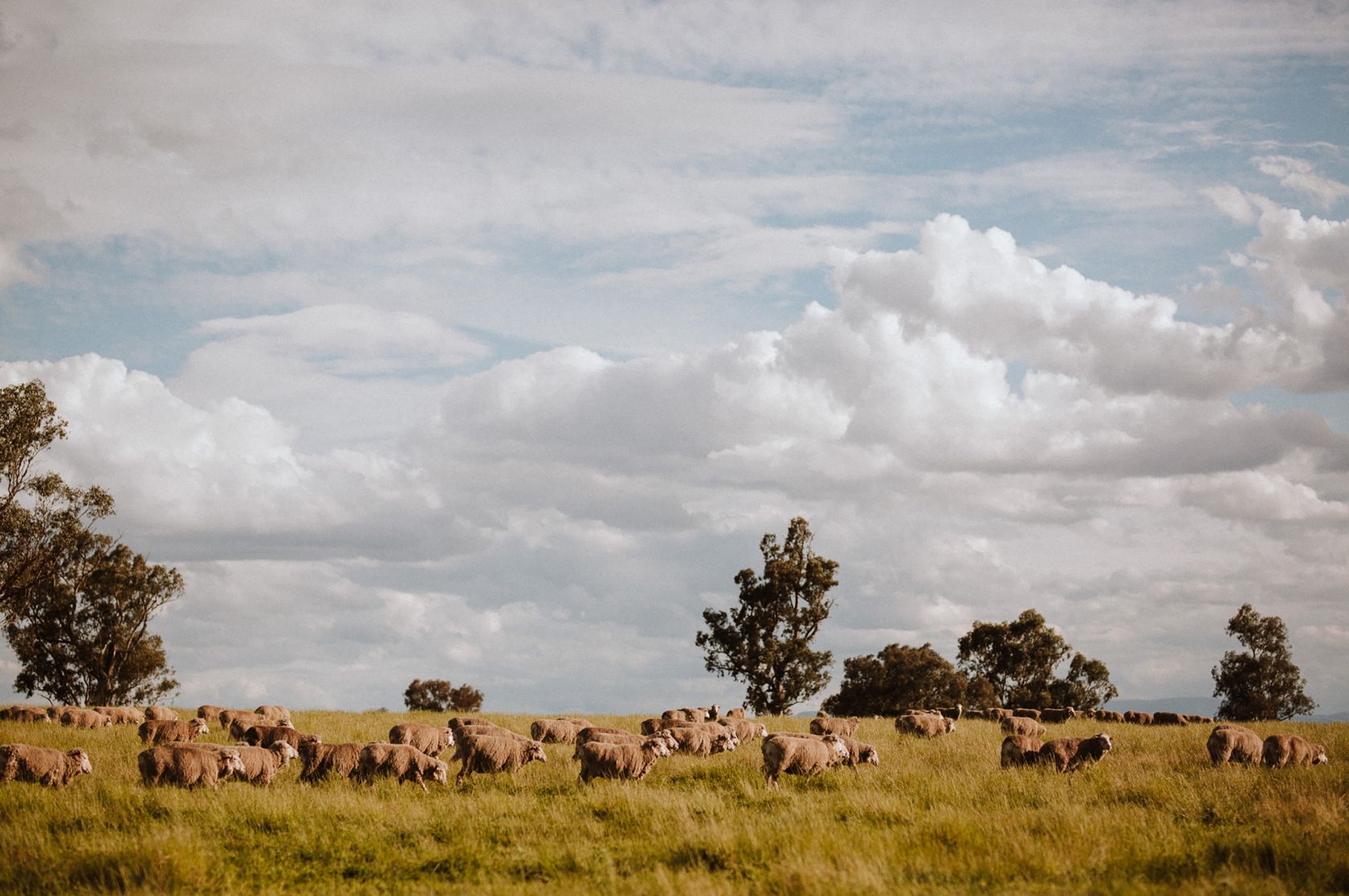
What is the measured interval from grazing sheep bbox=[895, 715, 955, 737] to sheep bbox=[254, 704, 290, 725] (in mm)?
22711

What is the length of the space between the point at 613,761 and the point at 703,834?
256 inches

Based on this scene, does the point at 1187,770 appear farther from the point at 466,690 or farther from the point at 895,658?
the point at 466,690

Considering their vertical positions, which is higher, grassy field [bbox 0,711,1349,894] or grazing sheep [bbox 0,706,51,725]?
grassy field [bbox 0,711,1349,894]

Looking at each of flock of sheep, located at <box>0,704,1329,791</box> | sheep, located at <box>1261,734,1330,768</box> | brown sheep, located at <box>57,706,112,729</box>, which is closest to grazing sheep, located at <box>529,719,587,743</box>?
flock of sheep, located at <box>0,704,1329,791</box>

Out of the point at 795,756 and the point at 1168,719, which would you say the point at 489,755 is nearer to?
the point at 795,756

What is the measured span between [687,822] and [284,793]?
8.31m

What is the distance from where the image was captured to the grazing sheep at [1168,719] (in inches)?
1949

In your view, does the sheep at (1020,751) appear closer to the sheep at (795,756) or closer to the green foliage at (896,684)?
the sheep at (795,756)

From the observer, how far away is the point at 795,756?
76.6ft

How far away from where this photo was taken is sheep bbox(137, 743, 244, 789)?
69.1 feet

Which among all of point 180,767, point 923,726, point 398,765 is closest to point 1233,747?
point 923,726

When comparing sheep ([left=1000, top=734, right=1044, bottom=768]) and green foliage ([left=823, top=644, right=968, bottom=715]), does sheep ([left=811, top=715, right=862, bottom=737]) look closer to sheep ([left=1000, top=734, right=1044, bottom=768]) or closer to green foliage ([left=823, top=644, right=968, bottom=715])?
sheep ([left=1000, top=734, right=1044, bottom=768])

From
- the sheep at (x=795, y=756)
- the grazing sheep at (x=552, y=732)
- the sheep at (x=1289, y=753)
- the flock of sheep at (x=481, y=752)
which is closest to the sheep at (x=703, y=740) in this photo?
the flock of sheep at (x=481, y=752)

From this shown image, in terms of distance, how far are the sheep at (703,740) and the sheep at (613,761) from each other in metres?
5.42
